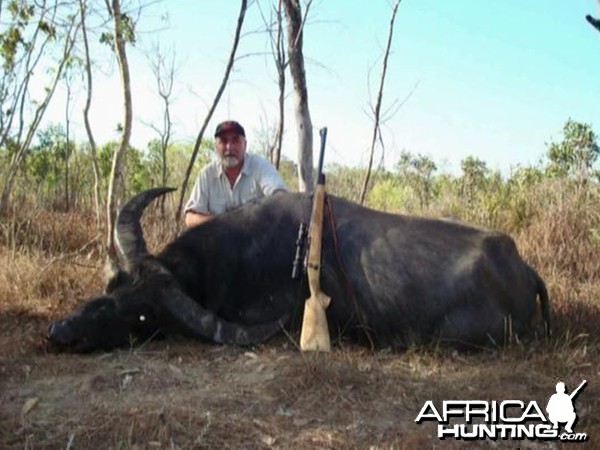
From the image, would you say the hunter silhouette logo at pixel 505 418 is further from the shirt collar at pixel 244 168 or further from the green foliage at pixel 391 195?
the green foliage at pixel 391 195

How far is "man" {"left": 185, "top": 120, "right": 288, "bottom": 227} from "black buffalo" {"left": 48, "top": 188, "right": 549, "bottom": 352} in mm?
1180

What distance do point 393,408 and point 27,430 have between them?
166 cm

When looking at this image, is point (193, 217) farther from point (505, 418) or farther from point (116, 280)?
point (505, 418)

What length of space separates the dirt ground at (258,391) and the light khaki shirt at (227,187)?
189cm

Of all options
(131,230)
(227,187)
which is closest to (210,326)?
(131,230)

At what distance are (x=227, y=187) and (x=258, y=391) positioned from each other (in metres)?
2.94

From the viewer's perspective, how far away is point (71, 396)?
3611 millimetres

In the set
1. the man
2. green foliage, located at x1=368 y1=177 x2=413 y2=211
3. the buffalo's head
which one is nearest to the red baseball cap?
the man

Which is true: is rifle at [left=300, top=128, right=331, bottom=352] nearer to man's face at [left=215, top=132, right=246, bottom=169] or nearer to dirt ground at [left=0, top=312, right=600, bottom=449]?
dirt ground at [left=0, top=312, right=600, bottom=449]

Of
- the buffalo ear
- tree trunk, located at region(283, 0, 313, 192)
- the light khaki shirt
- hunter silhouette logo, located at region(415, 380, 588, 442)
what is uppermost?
tree trunk, located at region(283, 0, 313, 192)

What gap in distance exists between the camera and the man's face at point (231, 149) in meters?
6.23

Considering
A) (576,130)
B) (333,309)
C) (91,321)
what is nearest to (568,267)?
(333,309)

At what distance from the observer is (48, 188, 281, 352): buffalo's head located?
443 cm

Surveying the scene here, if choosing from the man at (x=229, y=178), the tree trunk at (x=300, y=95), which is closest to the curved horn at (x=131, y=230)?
the man at (x=229, y=178)
